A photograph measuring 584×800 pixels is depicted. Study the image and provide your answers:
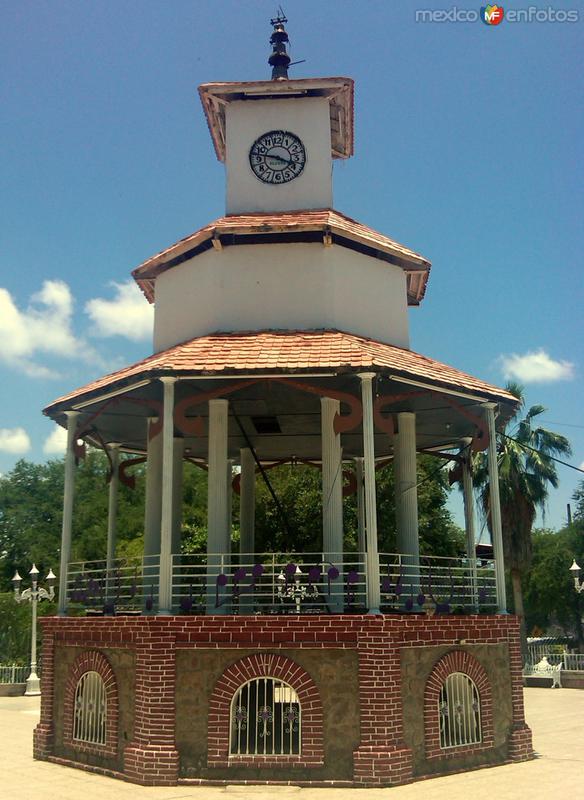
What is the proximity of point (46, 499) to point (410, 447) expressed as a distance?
171ft

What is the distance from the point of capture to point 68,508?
55.6ft

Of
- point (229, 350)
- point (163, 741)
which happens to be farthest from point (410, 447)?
point (163, 741)

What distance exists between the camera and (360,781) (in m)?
12.6

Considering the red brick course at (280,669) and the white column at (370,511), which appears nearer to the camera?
the red brick course at (280,669)

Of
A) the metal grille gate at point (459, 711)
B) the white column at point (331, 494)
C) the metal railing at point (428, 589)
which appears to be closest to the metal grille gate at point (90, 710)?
the white column at point (331, 494)

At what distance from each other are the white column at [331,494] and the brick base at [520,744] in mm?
4030

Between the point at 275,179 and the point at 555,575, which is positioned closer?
the point at 275,179

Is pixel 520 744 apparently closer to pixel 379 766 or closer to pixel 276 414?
pixel 379 766

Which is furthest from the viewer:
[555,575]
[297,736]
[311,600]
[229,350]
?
[555,575]

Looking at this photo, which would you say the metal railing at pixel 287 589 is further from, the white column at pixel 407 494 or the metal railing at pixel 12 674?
the metal railing at pixel 12 674

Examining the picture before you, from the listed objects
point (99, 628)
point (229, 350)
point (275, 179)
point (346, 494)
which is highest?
point (275, 179)

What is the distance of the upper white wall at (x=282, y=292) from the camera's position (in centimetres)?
1686

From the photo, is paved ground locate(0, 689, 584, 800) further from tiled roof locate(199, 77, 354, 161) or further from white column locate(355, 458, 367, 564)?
tiled roof locate(199, 77, 354, 161)

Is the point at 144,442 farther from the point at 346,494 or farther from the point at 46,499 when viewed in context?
the point at 46,499
